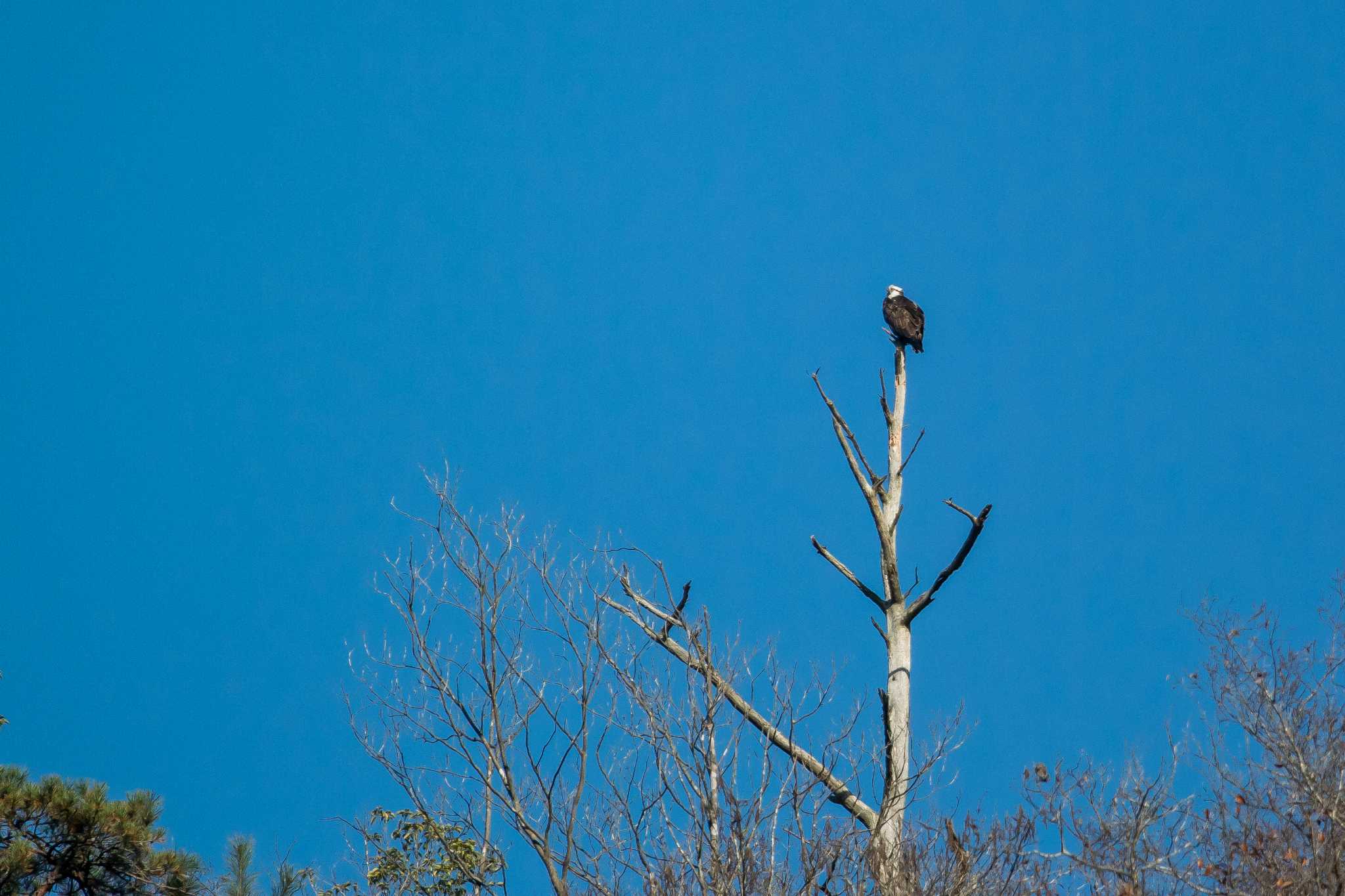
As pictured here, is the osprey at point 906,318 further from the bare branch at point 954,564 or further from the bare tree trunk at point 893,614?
the bare branch at point 954,564

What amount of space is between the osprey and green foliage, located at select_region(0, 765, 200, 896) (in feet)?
20.3

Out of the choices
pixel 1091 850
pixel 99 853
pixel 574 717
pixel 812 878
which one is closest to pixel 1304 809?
pixel 1091 850

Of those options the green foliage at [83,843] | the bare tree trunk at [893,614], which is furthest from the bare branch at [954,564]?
the green foliage at [83,843]

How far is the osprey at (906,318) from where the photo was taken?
10312 mm

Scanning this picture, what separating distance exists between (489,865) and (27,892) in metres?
3.80

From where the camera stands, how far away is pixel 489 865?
7.77 meters

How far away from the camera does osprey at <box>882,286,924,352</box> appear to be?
10.3m

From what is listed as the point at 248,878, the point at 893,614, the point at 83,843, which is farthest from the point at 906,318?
the point at 83,843

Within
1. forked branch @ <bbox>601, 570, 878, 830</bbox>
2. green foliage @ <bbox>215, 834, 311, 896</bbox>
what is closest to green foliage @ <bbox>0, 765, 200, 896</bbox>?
green foliage @ <bbox>215, 834, 311, 896</bbox>

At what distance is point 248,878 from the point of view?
9477 mm

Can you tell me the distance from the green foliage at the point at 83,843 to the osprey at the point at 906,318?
6181mm

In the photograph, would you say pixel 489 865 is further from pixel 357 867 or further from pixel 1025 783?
pixel 1025 783

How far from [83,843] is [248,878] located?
1.18 m

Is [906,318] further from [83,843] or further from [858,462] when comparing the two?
[83,843]
